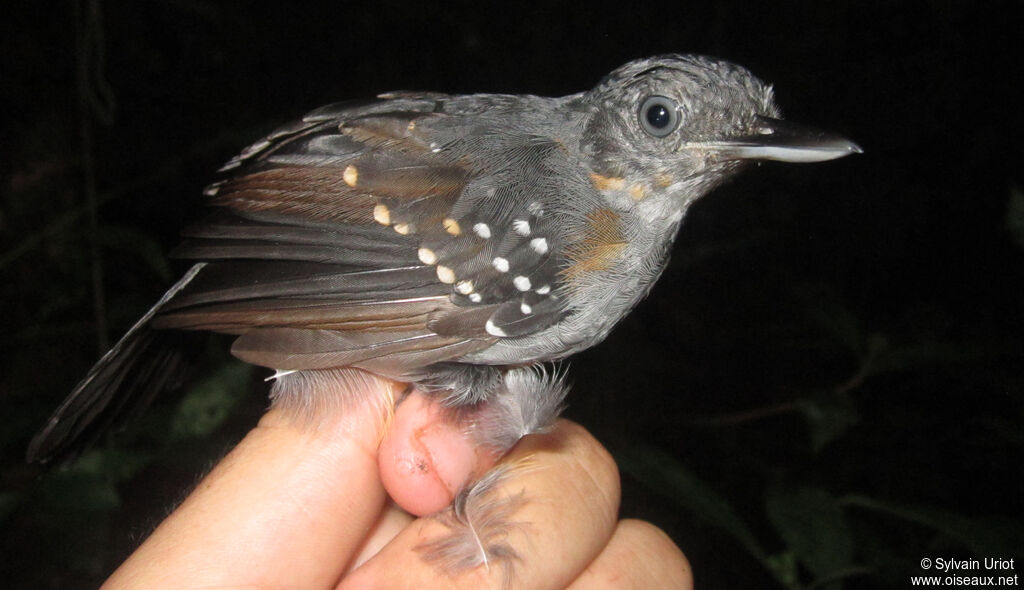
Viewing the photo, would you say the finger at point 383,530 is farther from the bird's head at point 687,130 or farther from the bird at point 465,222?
the bird's head at point 687,130

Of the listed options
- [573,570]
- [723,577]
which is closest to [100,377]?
[573,570]

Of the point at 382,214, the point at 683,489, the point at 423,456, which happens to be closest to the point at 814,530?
the point at 683,489

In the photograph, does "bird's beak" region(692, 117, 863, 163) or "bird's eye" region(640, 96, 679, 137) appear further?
"bird's eye" region(640, 96, 679, 137)

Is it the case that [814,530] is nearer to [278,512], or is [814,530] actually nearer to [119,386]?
[278,512]

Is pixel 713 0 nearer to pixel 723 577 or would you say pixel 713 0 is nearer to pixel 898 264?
Answer: pixel 898 264

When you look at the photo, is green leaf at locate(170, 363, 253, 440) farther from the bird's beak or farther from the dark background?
the bird's beak

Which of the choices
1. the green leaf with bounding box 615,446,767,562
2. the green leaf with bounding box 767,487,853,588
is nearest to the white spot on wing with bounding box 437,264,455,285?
the green leaf with bounding box 615,446,767,562
